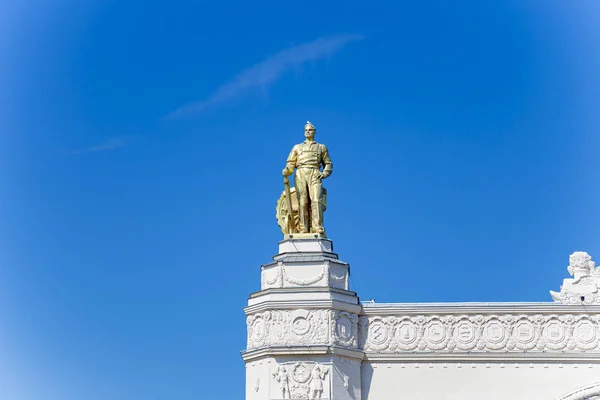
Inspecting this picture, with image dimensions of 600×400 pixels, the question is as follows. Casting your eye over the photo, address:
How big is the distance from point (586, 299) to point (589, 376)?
1561 mm

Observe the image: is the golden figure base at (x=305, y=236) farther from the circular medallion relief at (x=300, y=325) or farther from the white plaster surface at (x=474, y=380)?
the white plaster surface at (x=474, y=380)

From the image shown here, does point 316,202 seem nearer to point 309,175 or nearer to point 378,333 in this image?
point 309,175

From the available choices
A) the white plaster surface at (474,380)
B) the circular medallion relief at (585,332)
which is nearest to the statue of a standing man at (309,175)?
the white plaster surface at (474,380)

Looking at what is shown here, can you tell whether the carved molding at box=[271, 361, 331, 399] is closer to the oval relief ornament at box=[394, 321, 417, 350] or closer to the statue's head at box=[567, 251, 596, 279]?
the oval relief ornament at box=[394, 321, 417, 350]

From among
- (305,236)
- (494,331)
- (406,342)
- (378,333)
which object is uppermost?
(305,236)

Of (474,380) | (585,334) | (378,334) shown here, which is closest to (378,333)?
(378,334)

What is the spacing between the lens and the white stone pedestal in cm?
2798

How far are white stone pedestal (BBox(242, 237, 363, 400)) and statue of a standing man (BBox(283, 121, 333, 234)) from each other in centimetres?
54

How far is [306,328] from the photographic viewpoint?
28250mm

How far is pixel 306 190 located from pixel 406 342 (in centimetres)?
373

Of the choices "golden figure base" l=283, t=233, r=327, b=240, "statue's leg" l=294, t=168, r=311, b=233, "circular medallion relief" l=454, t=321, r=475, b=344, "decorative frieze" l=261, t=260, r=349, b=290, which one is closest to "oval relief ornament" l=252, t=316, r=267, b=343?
"decorative frieze" l=261, t=260, r=349, b=290

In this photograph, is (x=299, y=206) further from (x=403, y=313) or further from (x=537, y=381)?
(x=537, y=381)

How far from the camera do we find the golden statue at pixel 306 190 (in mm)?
29172

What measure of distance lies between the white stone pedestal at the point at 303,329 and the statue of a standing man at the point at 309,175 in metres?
0.54
